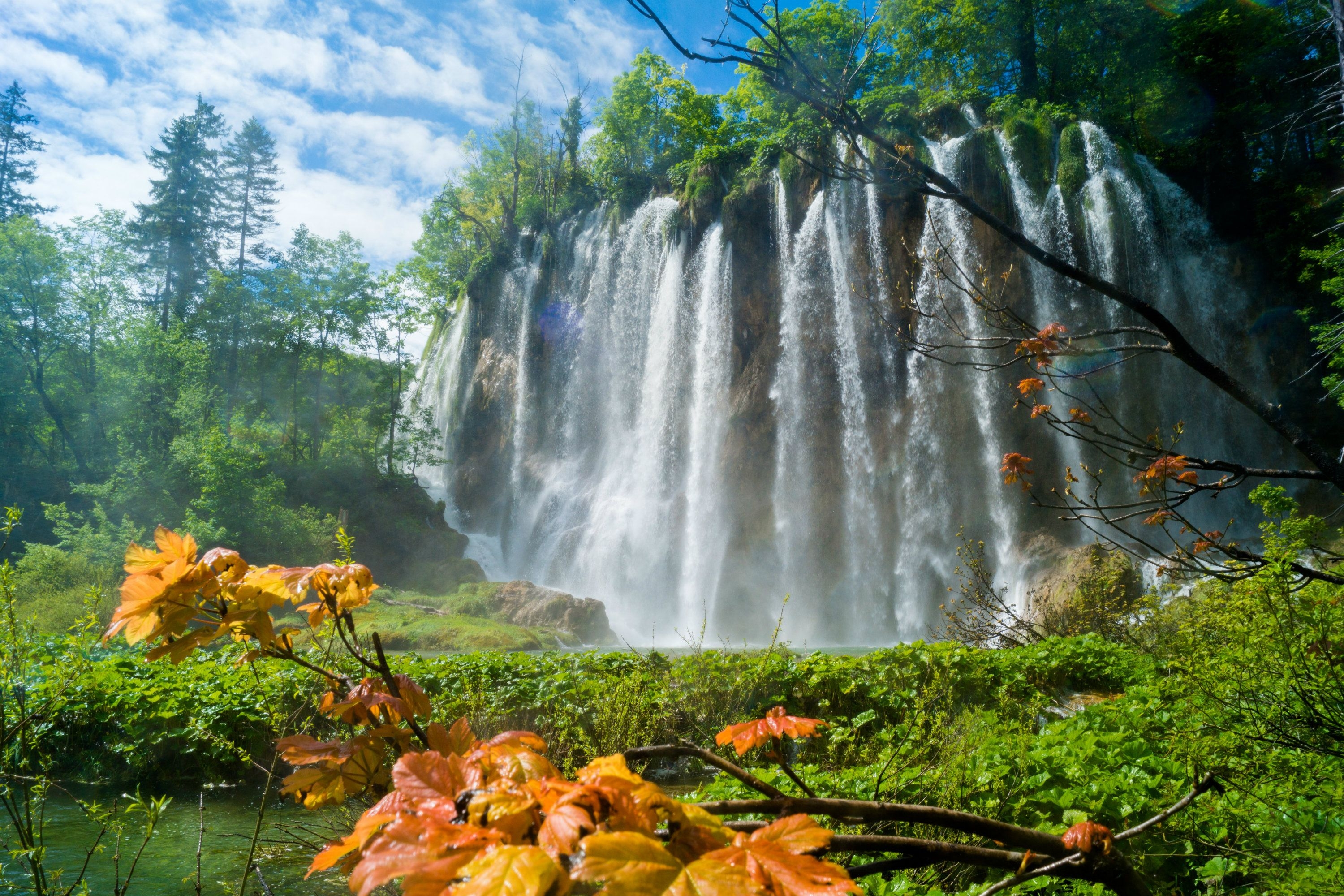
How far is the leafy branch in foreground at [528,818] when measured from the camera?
1.82 ft

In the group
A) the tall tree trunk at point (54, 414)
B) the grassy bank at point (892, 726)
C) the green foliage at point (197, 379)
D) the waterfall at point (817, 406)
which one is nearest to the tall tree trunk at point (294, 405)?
the green foliage at point (197, 379)

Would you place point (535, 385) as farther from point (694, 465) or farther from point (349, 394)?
point (694, 465)

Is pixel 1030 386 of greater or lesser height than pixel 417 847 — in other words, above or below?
above

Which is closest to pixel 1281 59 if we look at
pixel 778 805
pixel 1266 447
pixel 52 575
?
pixel 1266 447

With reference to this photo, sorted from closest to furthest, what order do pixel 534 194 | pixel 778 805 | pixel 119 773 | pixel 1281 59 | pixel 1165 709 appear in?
pixel 778 805 → pixel 1165 709 → pixel 119 773 → pixel 1281 59 → pixel 534 194

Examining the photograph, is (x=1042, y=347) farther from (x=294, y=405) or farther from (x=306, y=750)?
(x=294, y=405)

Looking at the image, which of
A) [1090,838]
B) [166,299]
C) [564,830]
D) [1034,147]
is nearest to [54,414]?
[166,299]

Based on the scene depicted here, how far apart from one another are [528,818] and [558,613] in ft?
59.5

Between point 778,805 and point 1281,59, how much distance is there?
28.1 meters

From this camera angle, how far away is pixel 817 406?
21.3 m

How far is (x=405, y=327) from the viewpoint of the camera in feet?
93.3

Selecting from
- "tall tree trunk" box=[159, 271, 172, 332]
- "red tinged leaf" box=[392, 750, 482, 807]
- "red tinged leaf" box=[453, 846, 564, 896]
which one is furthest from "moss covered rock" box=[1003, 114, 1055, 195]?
"tall tree trunk" box=[159, 271, 172, 332]

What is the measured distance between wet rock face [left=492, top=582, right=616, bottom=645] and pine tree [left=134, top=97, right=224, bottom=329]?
1191 inches

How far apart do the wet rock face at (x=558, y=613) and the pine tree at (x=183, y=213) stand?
3025 centimetres
